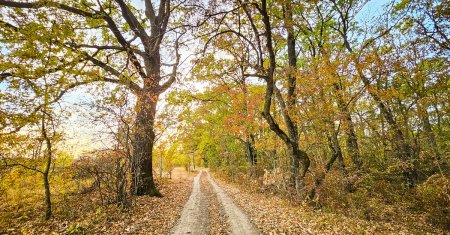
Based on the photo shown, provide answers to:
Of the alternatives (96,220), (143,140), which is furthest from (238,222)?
(143,140)

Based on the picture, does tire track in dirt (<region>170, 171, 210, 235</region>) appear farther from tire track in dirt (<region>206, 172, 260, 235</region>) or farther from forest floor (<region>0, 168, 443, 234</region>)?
tire track in dirt (<region>206, 172, 260, 235</region>)

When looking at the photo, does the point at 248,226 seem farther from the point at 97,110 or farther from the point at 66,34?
the point at 66,34

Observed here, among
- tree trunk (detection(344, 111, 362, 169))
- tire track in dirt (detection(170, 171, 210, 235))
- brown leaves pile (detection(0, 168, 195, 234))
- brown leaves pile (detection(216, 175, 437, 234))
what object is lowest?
brown leaves pile (detection(216, 175, 437, 234))

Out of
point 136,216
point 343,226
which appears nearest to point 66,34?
point 136,216

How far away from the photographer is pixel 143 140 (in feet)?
36.8

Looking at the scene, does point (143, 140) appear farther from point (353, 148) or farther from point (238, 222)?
point (353, 148)

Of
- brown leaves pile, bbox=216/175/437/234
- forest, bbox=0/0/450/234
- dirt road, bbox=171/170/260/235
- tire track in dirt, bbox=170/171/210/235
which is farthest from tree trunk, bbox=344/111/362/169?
tire track in dirt, bbox=170/171/210/235

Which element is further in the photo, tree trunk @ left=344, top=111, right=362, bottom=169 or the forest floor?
tree trunk @ left=344, top=111, right=362, bottom=169

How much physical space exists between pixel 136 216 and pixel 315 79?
392 inches

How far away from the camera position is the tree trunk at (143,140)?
34.5 ft

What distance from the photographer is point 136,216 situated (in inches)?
357

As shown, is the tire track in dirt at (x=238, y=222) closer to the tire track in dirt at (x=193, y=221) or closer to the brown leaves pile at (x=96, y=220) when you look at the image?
the tire track in dirt at (x=193, y=221)

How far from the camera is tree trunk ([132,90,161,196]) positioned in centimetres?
1051

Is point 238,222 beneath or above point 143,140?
beneath
